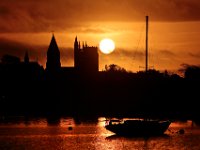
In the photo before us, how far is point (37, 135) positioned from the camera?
128875 millimetres

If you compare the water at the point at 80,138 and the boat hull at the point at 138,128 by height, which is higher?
the boat hull at the point at 138,128

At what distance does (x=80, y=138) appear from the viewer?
124 m

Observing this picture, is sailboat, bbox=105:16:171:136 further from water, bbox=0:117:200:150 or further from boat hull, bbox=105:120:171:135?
water, bbox=0:117:200:150

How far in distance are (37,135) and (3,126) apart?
21512 millimetres

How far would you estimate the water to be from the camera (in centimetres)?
A: 11106

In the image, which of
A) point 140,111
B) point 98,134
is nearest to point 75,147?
point 98,134

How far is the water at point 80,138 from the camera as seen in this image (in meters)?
111

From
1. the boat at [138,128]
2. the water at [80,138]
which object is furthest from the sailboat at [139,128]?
the water at [80,138]

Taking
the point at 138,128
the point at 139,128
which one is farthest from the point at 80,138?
the point at 139,128

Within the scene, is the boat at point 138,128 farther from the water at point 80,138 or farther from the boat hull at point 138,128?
the water at point 80,138

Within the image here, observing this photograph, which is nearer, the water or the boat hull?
the water

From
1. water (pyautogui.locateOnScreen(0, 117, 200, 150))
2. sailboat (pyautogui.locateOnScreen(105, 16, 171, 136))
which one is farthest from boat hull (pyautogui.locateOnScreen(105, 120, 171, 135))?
water (pyautogui.locateOnScreen(0, 117, 200, 150))

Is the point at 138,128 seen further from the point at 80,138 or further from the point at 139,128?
the point at 80,138

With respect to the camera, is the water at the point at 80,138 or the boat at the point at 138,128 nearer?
the water at the point at 80,138
